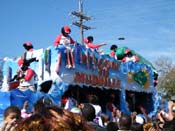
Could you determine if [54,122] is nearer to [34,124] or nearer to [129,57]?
[34,124]

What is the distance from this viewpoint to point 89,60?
1164 centimetres

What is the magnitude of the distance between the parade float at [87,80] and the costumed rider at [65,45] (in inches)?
3.3

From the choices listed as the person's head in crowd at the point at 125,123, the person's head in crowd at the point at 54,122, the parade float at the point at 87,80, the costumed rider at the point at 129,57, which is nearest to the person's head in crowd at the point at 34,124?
the person's head in crowd at the point at 54,122

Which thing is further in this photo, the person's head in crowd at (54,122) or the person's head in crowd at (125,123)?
the person's head in crowd at (125,123)

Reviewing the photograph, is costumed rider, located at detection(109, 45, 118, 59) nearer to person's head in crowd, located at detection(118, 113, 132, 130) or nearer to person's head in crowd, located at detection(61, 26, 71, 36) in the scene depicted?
person's head in crowd, located at detection(61, 26, 71, 36)

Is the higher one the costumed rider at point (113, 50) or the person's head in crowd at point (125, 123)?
the costumed rider at point (113, 50)

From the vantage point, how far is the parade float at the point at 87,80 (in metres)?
10.5

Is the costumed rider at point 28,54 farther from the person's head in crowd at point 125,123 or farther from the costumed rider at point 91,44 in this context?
the person's head in crowd at point 125,123

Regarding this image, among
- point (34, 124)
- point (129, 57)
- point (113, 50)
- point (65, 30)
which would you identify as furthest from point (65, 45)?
point (34, 124)

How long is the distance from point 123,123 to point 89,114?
2.58 ft

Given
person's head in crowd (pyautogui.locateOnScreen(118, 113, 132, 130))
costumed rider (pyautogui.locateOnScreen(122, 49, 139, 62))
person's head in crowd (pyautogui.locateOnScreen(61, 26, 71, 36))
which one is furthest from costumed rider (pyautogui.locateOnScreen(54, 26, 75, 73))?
person's head in crowd (pyautogui.locateOnScreen(118, 113, 132, 130))

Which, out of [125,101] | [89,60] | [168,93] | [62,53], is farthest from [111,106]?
[168,93]

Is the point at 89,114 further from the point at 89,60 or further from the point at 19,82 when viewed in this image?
the point at 89,60

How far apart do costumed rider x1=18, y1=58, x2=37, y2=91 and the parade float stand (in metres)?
0.20
